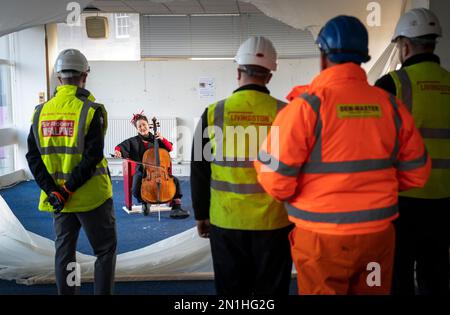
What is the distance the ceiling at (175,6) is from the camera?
25.6ft

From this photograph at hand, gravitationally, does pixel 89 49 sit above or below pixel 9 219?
above

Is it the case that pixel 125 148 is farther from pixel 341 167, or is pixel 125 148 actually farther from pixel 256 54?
pixel 341 167

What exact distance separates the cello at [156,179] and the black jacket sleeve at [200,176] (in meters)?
3.52

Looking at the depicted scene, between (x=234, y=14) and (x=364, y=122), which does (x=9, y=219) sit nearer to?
(x=364, y=122)

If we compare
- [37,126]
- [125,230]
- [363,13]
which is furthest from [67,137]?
[125,230]

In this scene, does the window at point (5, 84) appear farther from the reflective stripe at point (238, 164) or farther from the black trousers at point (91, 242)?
the reflective stripe at point (238, 164)

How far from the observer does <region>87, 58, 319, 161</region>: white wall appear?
907cm

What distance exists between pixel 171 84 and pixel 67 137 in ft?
22.2

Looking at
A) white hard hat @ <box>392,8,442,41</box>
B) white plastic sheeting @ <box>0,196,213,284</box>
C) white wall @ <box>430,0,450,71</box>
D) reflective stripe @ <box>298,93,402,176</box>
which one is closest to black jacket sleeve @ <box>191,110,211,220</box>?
reflective stripe @ <box>298,93,402,176</box>

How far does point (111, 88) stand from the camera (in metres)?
9.16

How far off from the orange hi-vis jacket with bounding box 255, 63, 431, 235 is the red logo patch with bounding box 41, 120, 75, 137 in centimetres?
128
